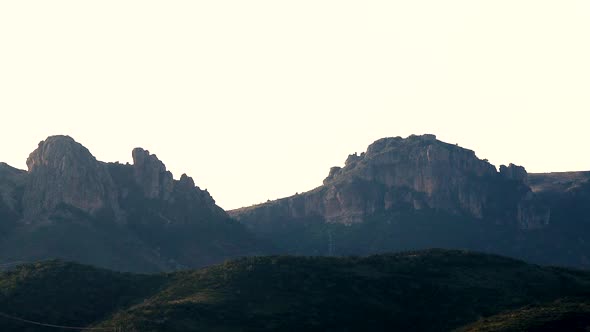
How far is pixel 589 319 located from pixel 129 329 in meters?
83.1

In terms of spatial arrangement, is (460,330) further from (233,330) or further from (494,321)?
(233,330)

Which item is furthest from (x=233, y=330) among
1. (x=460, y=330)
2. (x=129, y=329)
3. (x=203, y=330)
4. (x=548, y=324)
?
(x=548, y=324)

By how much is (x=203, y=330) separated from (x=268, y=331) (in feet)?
39.7

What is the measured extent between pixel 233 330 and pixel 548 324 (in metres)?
57.0

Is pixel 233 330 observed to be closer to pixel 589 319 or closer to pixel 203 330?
pixel 203 330

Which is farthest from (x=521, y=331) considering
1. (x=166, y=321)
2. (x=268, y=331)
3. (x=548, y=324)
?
(x=166, y=321)

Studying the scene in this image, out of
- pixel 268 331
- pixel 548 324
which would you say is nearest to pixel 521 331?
pixel 548 324

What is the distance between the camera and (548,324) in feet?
625

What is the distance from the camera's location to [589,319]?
193625 mm

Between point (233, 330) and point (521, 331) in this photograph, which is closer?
point (521, 331)

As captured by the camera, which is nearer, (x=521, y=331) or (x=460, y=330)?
(x=521, y=331)

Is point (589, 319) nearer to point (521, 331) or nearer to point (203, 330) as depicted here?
point (521, 331)

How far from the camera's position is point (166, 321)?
199 m

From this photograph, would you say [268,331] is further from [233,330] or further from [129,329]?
[129,329]
